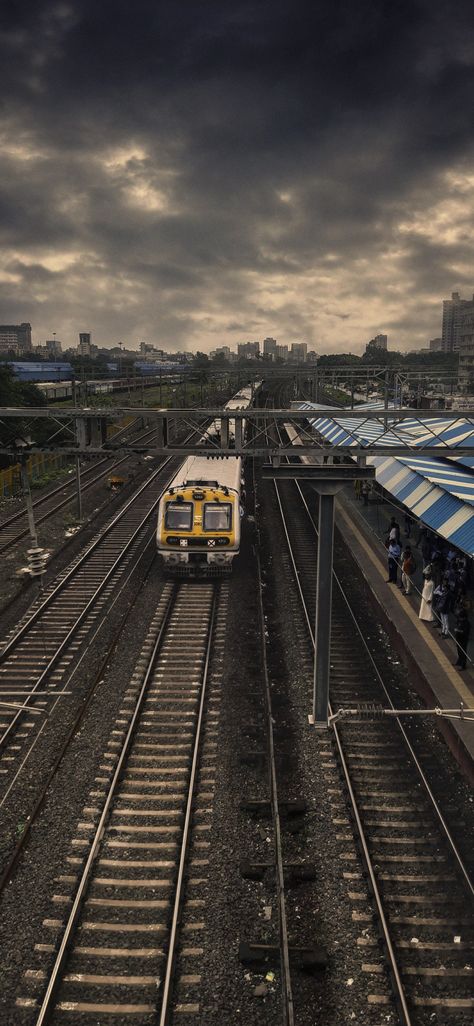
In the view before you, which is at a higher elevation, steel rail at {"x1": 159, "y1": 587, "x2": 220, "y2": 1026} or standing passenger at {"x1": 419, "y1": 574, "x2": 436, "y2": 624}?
standing passenger at {"x1": 419, "y1": 574, "x2": 436, "y2": 624}

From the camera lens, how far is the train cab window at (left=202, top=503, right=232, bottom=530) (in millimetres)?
18688

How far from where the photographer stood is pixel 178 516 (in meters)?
18.9

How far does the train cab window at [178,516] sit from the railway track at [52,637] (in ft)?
8.38

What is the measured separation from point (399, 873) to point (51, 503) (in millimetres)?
24839

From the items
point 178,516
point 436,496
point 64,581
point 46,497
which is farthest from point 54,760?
point 46,497

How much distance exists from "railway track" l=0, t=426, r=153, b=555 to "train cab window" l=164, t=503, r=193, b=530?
113 inches

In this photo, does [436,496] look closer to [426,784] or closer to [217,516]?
[217,516]

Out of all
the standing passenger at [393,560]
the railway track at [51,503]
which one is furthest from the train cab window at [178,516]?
the standing passenger at [393,560]

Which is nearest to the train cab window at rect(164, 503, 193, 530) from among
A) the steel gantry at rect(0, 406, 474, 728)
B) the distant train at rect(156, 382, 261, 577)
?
the distant train at rect(156, 382, 261, 577)

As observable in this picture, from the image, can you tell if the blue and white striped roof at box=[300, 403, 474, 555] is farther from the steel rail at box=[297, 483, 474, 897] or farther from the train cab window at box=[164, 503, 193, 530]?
the train cab window at box=[164, 503, 193, 530]

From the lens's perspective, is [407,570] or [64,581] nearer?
[407,570]

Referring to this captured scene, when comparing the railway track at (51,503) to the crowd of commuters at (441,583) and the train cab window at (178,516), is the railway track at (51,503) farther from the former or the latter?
the crowd of commuters at (441,583)

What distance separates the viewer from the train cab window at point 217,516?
1869 cm

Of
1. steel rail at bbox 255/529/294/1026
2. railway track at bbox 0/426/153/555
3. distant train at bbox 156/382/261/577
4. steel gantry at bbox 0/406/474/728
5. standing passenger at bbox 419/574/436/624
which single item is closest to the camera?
steel rail at bbox 255/529/294/1026
